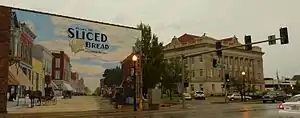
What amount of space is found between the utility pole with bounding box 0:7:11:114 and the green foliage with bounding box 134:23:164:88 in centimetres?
1768

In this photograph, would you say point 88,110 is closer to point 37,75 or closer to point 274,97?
point 37,75

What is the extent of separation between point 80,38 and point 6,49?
7.73m

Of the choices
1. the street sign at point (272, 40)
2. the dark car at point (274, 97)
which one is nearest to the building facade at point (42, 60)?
the street sign at point (272, 40)

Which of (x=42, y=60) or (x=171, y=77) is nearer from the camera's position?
(x=42, y=60)

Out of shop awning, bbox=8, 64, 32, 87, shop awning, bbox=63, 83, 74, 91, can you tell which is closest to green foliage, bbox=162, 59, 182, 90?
shop awning, bbox=63, 83, 74, 91

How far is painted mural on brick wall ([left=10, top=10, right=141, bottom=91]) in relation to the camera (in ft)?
114

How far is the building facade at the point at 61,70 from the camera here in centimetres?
3666

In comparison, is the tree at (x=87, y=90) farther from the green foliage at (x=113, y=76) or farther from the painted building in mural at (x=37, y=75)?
the painted building in mural at (x=37, y=75)

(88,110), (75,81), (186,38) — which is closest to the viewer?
(88,110)

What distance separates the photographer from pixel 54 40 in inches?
1459

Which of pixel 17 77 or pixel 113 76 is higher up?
pixel 113 76

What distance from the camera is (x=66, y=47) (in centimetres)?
3788

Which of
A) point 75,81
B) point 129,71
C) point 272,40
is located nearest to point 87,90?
point 75,81

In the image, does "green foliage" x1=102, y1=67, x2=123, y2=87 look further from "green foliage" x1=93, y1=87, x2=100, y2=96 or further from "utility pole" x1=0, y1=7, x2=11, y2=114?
"utility pole" x1=0, y1=7, x2=11, y2=114
